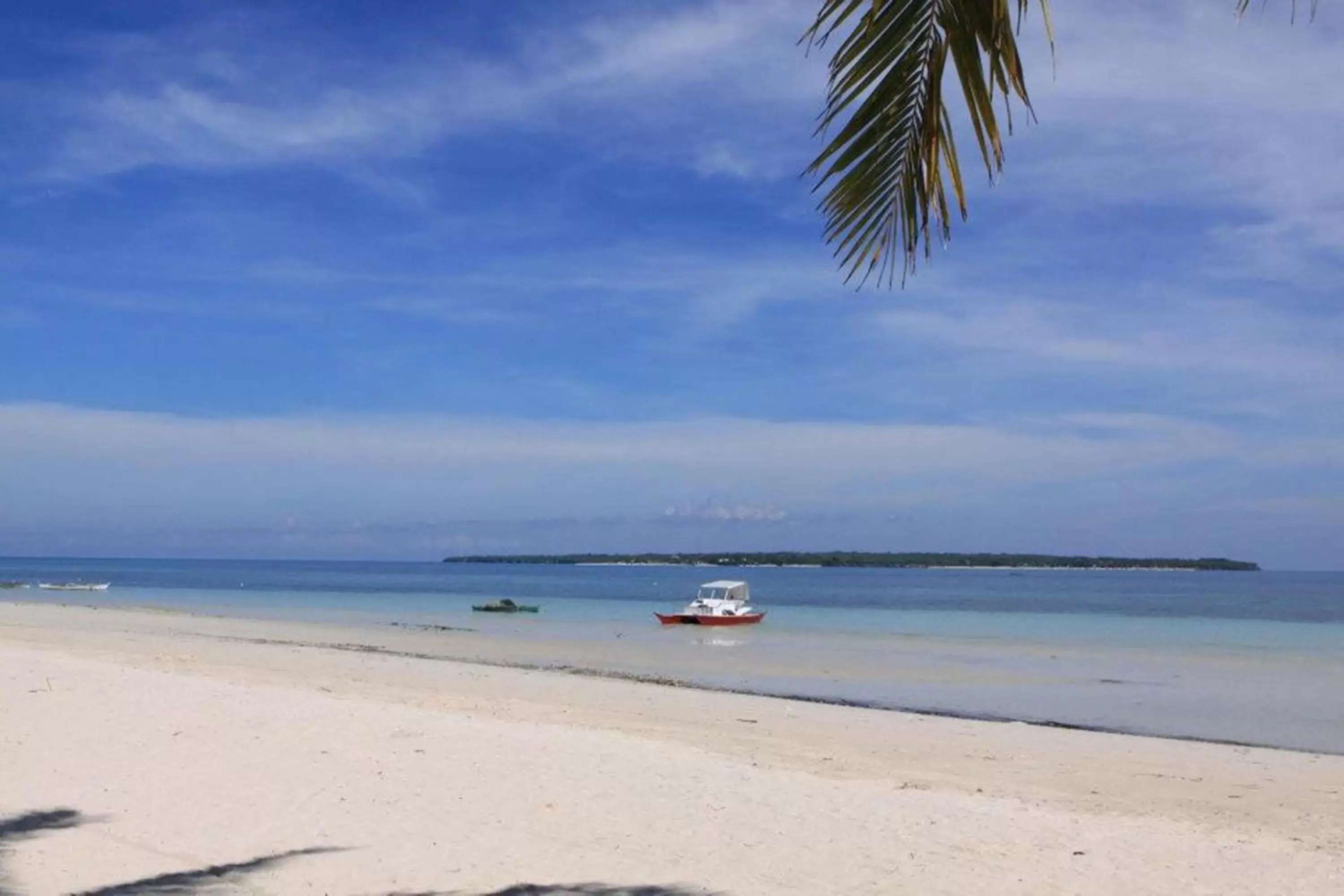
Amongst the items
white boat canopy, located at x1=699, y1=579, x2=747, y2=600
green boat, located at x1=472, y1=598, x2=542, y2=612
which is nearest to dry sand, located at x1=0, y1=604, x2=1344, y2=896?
white boat canopy, located at x1=699, y1=579, x2=747, y2=600

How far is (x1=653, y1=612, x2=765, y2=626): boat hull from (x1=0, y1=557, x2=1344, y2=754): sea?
0.60 meters

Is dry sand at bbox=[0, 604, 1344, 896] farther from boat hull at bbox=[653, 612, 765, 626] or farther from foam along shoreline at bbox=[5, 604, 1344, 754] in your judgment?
boat hull at bbox=[653, 612, 765, 626]

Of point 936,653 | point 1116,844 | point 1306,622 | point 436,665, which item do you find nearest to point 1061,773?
point 1116,844

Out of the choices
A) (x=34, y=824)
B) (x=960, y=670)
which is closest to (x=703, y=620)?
(x=960, y=670)

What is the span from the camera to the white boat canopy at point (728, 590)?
46.0 m

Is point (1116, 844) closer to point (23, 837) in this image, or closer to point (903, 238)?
point (903, 238)

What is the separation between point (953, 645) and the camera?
33.9m

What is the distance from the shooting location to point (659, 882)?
6363 mm

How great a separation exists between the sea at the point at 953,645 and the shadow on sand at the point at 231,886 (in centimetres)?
1233

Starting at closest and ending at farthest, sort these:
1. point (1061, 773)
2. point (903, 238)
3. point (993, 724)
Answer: point (903, 238) < point (1061, 773) < point (993, 724)

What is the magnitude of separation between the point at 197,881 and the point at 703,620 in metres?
36.4

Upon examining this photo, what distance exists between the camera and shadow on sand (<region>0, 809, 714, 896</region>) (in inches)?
226

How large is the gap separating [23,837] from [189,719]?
473 centimetres

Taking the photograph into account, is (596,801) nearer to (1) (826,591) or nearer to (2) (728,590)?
(2) (728,590)
